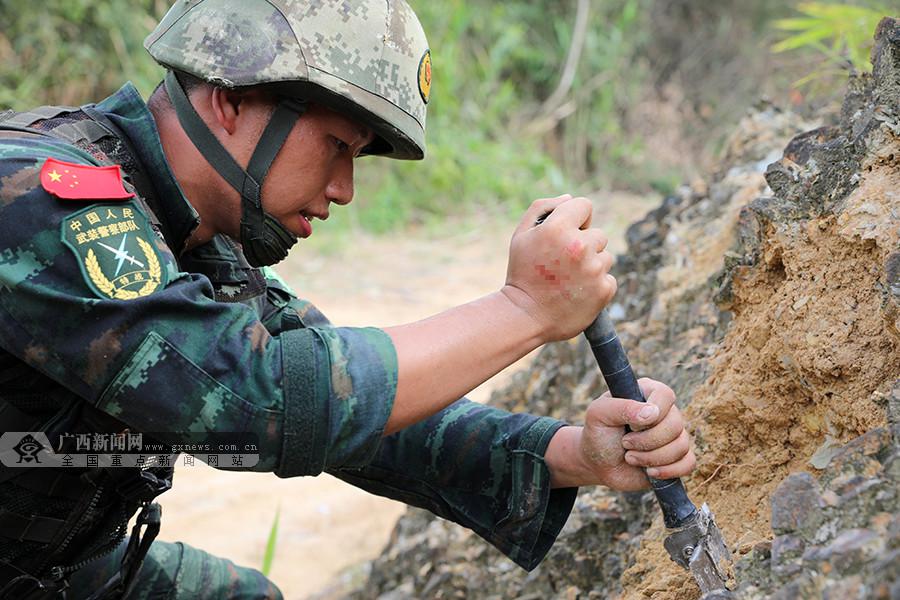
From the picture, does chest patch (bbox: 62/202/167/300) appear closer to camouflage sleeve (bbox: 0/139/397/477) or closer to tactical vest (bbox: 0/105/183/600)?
camouflage sleeve (bbox: 0/139/397/477)

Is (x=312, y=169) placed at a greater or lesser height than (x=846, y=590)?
greater

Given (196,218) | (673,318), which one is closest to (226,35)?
(196,218)

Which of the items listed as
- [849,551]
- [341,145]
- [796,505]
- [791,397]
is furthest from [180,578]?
[849,551]

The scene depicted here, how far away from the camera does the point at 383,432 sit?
5.95 ft

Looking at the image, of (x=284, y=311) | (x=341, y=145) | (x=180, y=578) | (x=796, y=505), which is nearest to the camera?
(x=796, y=505)

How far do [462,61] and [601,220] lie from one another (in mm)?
2665

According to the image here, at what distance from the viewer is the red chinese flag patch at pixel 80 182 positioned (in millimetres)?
1728

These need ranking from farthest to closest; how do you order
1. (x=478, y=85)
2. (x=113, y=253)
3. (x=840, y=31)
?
1. (x=478, y=85)
2. (x=840, y=31)
3. (x=113, y=253)

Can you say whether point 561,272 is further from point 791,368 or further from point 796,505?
point 791,368

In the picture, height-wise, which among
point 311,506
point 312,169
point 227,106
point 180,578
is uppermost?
point 227,106

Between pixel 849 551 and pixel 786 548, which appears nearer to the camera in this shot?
pixel 849 551

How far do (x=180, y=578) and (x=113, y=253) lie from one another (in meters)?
1.33

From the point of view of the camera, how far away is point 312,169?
83.1 inches

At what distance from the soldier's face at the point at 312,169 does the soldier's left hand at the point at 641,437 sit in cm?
75
